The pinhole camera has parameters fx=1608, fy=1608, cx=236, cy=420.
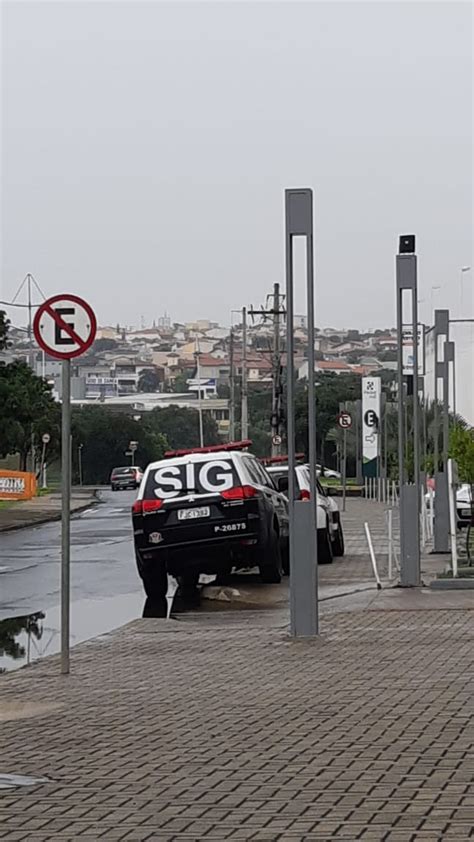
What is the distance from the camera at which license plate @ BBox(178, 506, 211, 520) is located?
64.2 ft

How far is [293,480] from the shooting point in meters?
14.5

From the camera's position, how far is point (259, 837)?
22.2 ft

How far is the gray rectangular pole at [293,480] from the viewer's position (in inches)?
562

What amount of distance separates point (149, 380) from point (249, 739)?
495 ft

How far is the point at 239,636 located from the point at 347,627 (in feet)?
3.45

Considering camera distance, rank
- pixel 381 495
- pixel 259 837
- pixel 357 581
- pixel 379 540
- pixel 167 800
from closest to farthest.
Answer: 1. pixel 259 837
2. pixel 167 800
3. pixel 357 581
4. pixel 379 540
5. pixel 381 495

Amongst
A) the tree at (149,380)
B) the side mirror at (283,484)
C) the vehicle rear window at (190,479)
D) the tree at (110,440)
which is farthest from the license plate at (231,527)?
the tree at (149,380)

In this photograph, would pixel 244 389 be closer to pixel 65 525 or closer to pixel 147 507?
pixel 147 507

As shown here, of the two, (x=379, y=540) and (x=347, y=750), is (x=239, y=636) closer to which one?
(x=347, y=750)

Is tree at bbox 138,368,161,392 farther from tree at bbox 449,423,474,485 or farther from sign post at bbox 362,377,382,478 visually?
tree at bbox 449,423,474,485

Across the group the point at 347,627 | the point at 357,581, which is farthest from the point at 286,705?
the point at 357,581

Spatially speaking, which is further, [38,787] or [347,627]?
[347,627]

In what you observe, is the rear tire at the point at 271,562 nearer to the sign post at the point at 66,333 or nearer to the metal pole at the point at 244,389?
the sign post at the point at 66,333

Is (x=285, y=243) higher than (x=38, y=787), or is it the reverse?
(x=285, y=243)
